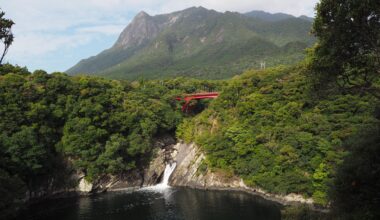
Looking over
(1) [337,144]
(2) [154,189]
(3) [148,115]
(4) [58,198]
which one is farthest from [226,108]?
(4) [58,198]

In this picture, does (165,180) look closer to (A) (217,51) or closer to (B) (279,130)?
(B) (279,130)

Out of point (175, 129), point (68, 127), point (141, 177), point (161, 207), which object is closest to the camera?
point (161, 207)

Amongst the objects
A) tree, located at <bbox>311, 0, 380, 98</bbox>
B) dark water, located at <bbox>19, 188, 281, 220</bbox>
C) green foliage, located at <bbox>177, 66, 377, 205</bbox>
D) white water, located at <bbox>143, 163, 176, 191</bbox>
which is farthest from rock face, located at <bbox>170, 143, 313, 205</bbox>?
tree, located at <bbox>311, 0, 380, 98</bbox>

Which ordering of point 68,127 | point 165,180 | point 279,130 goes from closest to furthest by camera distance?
point 279,130 → point 68,127 → point 165,180

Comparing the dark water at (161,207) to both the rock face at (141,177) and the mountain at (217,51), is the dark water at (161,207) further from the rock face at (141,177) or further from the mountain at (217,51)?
the mountain at (217,51)

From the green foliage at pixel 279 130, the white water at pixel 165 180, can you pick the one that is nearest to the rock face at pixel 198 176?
the white water at pixel 165 180

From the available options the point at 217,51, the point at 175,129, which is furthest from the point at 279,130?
the point at 217,51
